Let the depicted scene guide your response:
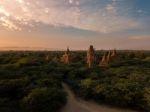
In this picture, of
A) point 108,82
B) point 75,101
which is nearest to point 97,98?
point 75,101

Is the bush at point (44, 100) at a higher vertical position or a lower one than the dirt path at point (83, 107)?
higher

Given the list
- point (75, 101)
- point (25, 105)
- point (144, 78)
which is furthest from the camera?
point (144, 78)

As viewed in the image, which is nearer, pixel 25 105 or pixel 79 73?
pixel 25 105

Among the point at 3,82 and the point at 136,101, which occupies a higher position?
the point at 3,82

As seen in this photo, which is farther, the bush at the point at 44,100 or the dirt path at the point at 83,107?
the dirt path at the point at 83,107

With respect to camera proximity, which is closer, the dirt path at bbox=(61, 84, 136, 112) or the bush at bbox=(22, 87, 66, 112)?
the bush at bbox=(22, 87, 66, 112)

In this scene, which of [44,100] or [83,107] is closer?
[44,100]

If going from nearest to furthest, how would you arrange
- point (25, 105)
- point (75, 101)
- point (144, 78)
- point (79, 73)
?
point (25, 105)
point (75, 101)
point (144, 78)
point (79, 73)

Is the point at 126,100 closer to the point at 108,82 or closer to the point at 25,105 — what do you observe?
the point at 108,82

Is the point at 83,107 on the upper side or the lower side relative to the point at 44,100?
lower

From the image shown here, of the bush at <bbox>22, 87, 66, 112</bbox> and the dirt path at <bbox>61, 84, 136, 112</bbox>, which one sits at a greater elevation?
the bush at <bbox>22, 87, 66, 112</bbox>
